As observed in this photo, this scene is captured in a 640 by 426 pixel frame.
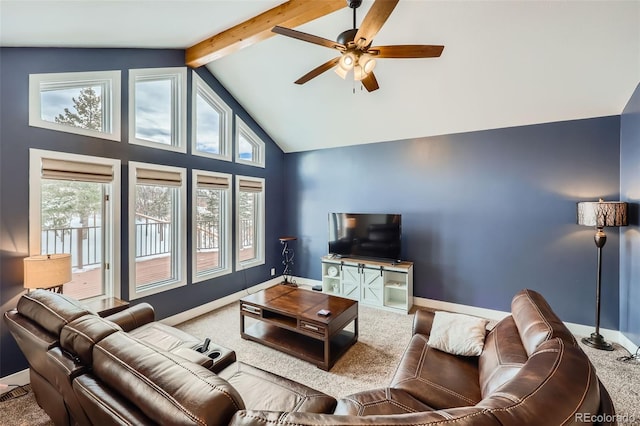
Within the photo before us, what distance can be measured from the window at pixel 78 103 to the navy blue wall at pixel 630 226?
5.48 metres

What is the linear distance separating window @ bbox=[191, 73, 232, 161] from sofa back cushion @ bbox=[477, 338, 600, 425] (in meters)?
4.08

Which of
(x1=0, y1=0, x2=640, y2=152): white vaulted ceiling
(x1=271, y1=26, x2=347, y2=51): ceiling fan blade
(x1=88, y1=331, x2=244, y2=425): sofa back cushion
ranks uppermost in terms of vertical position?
(x1=0, y1=0, x2=640, y2=152): white vaulted ceiling

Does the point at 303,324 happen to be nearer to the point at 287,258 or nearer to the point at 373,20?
the point at 373,20

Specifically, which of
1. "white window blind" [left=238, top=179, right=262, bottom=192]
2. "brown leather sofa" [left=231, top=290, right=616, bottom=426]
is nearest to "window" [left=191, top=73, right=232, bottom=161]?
"white window blind" [left=238, top=179, right=262, bottom=192]

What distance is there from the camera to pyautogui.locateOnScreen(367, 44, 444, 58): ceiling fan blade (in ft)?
6.78

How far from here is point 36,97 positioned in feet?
8.00

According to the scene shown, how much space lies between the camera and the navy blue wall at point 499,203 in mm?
3242

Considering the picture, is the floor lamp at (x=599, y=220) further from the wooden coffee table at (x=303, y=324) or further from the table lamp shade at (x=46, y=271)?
the table lamp shade at (x=46, y=271)

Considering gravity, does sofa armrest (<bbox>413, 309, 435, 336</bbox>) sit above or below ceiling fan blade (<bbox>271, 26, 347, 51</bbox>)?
below

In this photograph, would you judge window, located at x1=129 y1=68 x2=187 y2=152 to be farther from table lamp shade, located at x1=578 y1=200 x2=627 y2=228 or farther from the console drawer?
table lamp shade, located at x1=578 y1=200 x2=627 y2=228

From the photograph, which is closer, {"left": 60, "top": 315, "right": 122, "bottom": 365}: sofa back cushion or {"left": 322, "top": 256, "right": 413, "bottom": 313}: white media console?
{"left": 60, "top": 315, "right": 122, "bottom": 365}: sofa back cushion

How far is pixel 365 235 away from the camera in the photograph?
4.38 meters

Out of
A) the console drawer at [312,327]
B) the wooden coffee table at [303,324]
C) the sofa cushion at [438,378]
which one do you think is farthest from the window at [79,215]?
the sofa cushion at [438,378]

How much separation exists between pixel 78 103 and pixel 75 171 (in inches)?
30.5
